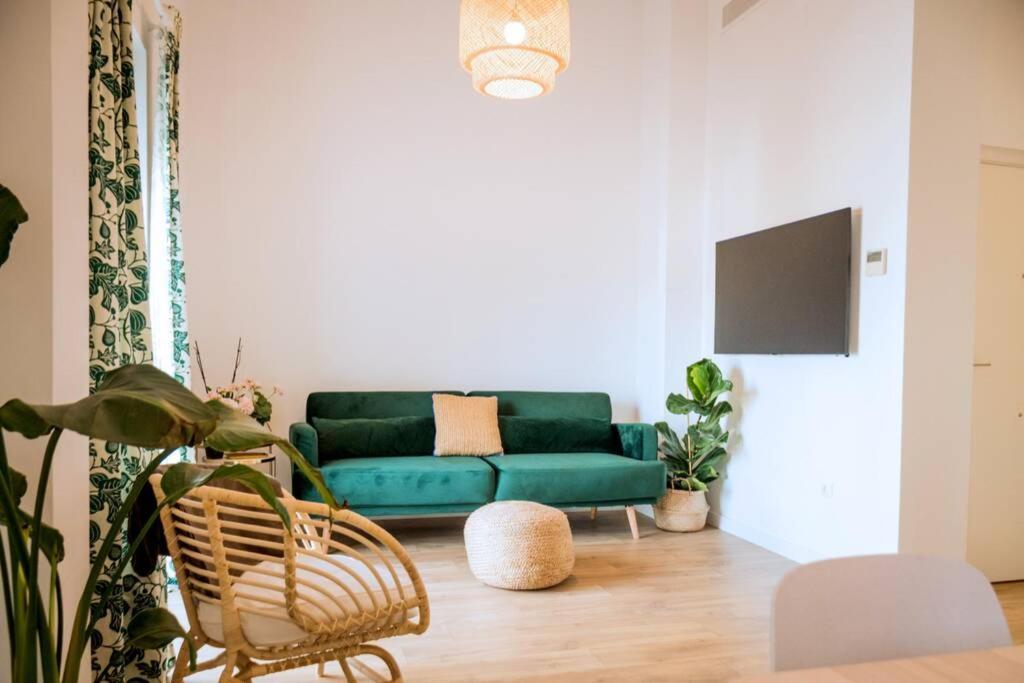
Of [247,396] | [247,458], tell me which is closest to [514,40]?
[247,396]

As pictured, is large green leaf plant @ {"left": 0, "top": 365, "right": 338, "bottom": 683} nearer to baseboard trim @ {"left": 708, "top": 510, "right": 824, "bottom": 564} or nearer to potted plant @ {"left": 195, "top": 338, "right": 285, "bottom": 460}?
potted plant @ {"left": 195, "top": 338, "right": 285, "bottom": 460}

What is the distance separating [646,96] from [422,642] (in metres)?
4.48

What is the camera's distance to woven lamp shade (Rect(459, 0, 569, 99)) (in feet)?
11.6

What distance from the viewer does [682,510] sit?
5.23 metres

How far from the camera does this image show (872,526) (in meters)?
3.90

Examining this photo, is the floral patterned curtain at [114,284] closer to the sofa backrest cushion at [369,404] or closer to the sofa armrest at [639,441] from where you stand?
the sofa backrest cushion at [369,404]

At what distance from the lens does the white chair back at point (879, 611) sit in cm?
122

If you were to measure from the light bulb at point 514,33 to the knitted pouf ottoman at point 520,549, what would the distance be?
2.33 m

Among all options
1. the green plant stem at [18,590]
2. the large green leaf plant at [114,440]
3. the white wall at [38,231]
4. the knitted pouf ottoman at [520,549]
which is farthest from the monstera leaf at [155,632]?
the knitted pouf ottoman at [520,549]

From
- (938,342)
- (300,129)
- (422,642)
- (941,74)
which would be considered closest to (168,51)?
(300,129)

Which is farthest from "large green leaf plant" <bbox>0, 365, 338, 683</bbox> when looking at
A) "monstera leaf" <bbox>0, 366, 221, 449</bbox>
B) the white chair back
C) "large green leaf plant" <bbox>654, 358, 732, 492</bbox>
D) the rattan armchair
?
"large green leaf plant" <bbox>654, 358, 732, 492</bbox>

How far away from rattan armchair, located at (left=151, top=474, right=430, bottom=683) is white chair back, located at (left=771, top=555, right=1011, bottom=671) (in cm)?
125

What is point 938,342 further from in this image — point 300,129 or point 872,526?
point 300,129

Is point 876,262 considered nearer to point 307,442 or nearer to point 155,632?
point 307,442
